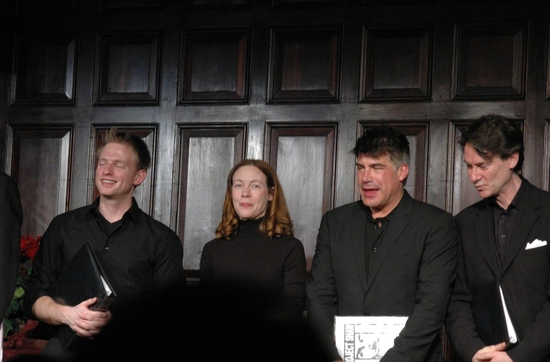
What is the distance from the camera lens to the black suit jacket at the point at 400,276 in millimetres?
3260

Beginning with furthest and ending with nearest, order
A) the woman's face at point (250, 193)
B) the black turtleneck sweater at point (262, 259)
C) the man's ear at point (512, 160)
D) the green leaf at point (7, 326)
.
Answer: the green leaf at point (7, 326), the woman's face at point (250, 193), the black turtleneck sweater at point (262, 259), the man's ear at point (512, 160)

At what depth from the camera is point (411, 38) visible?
14.1 ft

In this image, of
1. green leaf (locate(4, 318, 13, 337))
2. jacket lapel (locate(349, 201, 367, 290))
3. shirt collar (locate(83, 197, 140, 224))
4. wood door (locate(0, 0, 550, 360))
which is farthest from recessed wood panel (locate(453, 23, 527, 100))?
green leaf (locate(4, 318, 13, 337))

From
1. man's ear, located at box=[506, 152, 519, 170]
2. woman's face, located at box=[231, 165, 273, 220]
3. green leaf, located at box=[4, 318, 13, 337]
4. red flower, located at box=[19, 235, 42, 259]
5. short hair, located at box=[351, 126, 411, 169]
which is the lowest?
green leaf, located at box=[4, 318, 13, 337]

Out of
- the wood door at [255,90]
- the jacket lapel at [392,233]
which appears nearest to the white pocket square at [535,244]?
the jacket lapel at [392,233]

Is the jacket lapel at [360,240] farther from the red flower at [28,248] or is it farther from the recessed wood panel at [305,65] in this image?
the red flower at [28,248]

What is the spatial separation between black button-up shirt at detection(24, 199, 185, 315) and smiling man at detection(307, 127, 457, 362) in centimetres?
69

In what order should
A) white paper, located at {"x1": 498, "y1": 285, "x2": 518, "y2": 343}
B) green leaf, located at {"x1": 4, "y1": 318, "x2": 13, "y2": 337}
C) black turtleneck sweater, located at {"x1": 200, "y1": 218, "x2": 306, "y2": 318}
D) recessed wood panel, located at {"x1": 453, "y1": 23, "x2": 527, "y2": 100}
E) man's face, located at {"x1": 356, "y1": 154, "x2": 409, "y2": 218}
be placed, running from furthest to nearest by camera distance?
recessed wood panel, located at {"x1": 453, "y1": 23, "x2": 527, "y2": 100}, green leaf, located at {"x1": 4, "y1": 318, "x2": 13, "y2": 337}, black turtleneck sweater, located at {"x1": 200, "y1": 218, "x2": 306, "y2": 318}, man's face, located at {"x1": 356, "y1": 154, "x2": 409, "y2": 218}, white paper, located at {"x1": 498, "y1": 285, "x2": 518, "y2": 343}

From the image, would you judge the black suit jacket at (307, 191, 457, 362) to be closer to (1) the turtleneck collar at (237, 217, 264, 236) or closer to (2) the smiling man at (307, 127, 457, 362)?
(2) the smiling man at (307, 127, 457, 362)

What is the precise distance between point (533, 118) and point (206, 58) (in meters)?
1.87

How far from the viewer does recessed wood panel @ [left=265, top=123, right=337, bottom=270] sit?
171 inches

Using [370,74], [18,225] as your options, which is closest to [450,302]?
[370,74]

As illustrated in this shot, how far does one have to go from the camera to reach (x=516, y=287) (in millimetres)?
3211

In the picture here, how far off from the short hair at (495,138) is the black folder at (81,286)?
64.9 inches
